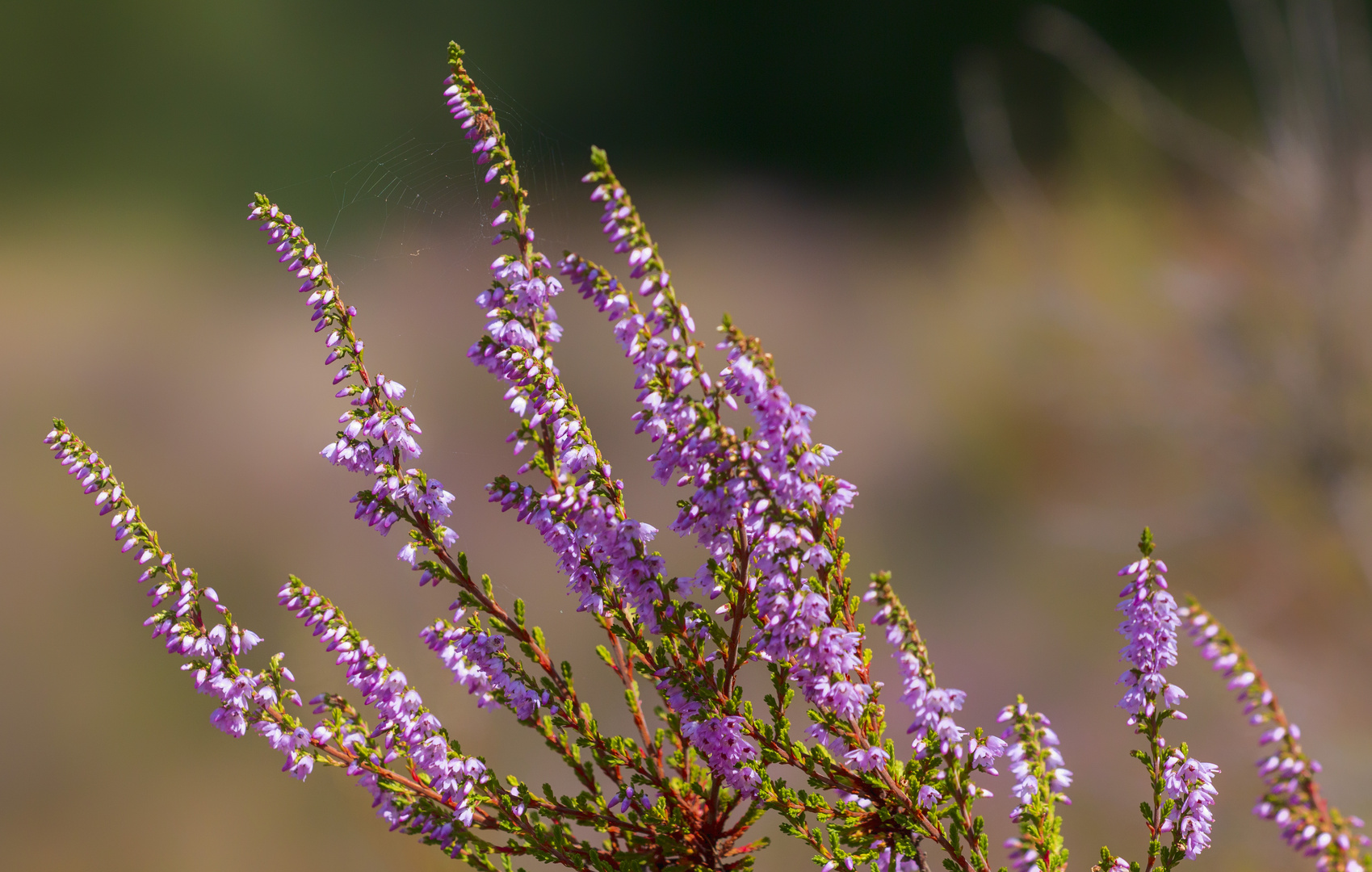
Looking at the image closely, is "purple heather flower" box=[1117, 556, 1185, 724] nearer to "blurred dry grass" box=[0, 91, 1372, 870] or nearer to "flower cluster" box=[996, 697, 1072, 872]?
"flower cluster" box=[996, 697, 1072, 872]

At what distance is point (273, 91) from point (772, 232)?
82.7 inches

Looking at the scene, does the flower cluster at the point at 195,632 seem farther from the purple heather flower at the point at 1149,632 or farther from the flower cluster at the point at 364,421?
the purple heather flower at the point at 1149,632

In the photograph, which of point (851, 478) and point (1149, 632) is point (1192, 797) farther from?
point (851, 478)

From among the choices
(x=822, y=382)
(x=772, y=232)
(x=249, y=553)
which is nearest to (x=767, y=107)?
(x=772, y=232)

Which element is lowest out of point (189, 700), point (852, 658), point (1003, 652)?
point (189, 700)

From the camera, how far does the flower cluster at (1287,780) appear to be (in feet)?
1.55

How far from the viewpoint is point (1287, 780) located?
19.2 inches

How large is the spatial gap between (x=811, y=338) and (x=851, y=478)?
0.70m

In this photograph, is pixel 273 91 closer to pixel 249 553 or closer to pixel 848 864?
pixel 249 553

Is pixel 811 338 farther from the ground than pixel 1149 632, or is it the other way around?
pixel 811 338

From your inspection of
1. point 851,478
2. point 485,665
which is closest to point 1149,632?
point 485,665

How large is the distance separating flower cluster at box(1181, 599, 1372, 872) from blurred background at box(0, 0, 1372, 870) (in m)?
1.31

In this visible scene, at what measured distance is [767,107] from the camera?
404cm

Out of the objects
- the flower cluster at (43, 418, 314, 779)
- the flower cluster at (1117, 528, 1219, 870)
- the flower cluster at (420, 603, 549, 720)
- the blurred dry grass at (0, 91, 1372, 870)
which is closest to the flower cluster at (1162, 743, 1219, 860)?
the flower cluster at (1117, 528, 1219, 870)
